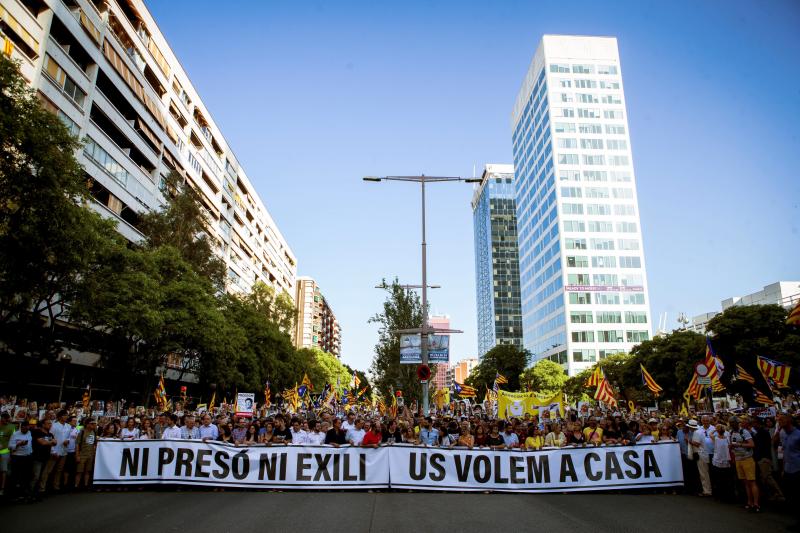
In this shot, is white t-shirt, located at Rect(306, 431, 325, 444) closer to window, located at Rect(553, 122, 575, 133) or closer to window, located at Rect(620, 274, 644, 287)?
window, located at Rect(620, 274, 644, 287)

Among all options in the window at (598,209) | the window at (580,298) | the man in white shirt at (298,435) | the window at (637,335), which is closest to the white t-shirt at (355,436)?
the man in white shirt at (298,435)

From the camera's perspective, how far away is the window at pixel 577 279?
90.9m

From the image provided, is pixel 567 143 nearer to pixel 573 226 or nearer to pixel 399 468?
pixel 573 226

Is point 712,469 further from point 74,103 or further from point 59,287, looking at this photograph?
point 74,103

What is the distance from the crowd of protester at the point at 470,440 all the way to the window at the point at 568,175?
85.0m

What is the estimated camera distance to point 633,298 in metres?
92.8

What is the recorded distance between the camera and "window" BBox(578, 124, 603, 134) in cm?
9819

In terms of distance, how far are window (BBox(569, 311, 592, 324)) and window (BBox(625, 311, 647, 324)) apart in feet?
24.1

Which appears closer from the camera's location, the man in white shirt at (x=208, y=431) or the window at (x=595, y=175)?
the man in white shirt at (x=208, y=431)

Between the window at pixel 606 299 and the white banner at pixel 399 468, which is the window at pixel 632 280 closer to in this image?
the window at pixel 606 299

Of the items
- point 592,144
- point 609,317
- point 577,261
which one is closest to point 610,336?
point 609,317

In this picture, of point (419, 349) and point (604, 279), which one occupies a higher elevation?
point (604, 279)

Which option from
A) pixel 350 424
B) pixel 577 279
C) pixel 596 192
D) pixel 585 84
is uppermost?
pixel 585 84

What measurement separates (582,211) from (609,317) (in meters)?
19.2
